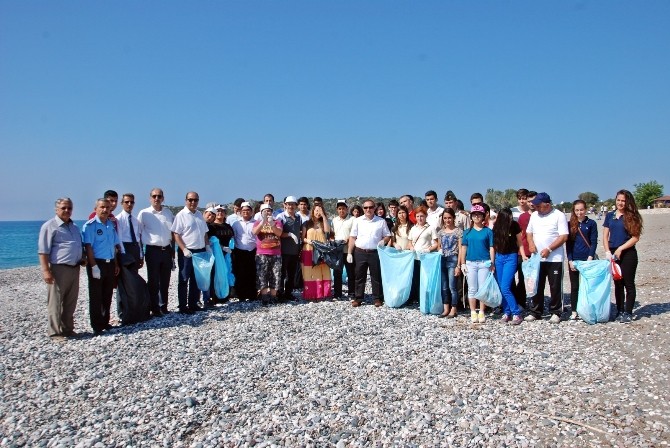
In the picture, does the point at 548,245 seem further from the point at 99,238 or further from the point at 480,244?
the point at 99,238

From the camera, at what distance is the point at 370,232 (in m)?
8.80

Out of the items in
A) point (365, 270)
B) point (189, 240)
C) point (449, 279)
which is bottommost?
point (449, 279)

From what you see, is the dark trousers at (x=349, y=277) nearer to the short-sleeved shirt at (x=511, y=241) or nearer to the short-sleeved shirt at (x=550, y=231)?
the short-sleeved shirt at (x=511, y=241)

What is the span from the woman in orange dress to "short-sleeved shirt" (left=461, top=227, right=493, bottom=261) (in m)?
2.95

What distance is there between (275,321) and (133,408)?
3.27 meters

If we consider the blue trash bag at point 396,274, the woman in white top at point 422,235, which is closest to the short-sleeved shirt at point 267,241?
the blue trash bag at point 396,274

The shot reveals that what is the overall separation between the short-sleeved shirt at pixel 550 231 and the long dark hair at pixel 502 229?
0.46 m

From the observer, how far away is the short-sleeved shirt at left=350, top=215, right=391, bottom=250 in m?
8.80

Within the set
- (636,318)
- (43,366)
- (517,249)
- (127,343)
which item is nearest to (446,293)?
(517,249)

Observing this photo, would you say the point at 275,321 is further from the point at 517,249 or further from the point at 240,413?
the point at 517,249

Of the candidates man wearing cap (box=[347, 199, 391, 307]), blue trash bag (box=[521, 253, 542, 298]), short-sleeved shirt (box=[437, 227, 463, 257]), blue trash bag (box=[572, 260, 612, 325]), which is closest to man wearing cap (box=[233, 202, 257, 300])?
man wearing cap (box=[347, 199, 391, 307])

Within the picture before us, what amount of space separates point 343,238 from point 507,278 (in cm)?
340

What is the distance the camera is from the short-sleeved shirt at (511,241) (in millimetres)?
7328

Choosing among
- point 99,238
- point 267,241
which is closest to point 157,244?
point 99,238
